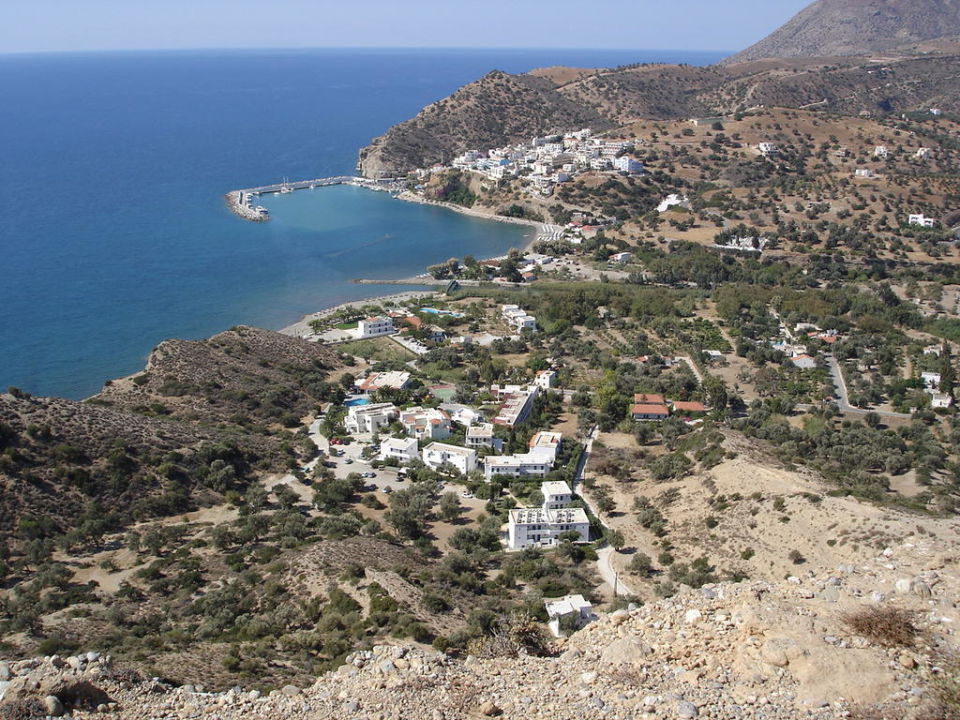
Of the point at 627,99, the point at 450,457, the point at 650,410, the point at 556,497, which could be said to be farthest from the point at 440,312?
the point at 627,99

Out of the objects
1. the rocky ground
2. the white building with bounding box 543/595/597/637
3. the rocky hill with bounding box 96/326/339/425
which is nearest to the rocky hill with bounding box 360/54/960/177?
the rocky hill with bounding box 96/326/339/425

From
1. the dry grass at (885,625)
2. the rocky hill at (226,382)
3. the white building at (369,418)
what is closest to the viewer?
the dry grass at (885,625)

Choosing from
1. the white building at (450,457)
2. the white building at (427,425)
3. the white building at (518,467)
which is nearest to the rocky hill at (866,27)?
the white building at (427,425)

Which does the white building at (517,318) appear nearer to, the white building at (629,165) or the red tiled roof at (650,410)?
the red tiled roof at (650,410)

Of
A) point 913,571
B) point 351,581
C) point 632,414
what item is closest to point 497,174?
point 632,414

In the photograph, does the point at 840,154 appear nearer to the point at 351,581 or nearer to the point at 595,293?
the point at 595,293

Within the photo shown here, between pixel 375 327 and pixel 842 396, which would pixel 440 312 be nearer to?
pixel 375 327

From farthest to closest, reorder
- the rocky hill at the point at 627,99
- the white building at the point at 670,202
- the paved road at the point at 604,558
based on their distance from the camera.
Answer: the rocky hill at the point at 627,99
the white building at the point at 670,202
the paved road at the point at 604,558
